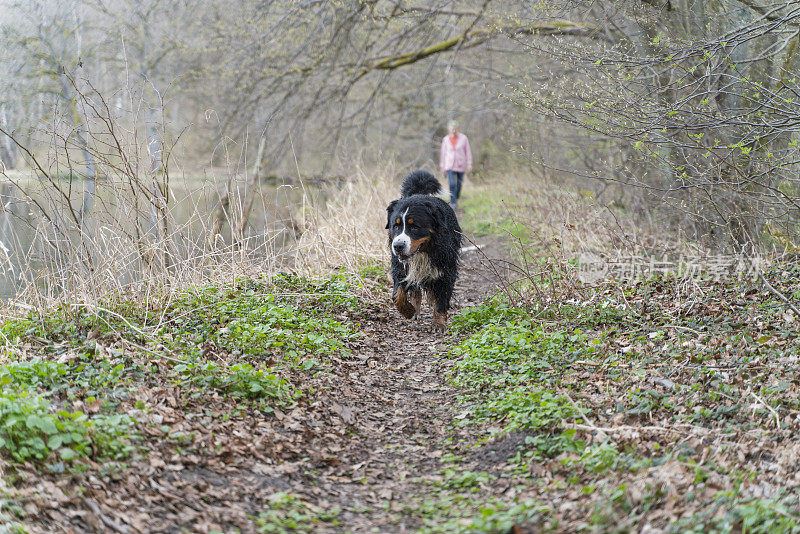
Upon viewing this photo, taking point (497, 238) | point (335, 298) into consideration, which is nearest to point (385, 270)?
point (335, 298)

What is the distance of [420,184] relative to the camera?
25.5ft

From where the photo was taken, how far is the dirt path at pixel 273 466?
3.15 m

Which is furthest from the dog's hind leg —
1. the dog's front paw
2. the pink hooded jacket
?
the pink hooded jacket

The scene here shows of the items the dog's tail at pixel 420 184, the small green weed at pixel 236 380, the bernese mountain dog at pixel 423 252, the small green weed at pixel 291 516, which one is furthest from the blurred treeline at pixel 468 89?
the small green weed at pixel 291 516

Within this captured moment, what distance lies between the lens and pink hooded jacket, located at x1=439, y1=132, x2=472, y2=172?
51.5ft

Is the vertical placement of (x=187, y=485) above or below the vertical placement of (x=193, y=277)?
below

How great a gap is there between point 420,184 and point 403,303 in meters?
1.45

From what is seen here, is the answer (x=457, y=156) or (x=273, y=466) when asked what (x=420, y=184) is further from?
(x=457, y=156)

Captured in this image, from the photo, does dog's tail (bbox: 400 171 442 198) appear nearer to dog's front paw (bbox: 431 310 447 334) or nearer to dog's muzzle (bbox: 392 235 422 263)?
dog's muzzle (bbox: 392 235 422 263)

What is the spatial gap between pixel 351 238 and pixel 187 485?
6.60 metres

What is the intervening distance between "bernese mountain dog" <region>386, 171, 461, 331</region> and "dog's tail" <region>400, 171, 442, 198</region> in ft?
1.90

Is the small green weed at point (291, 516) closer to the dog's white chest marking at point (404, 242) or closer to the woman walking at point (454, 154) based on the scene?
the dog's white chest marking at point (404, 242)

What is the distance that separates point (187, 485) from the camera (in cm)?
349

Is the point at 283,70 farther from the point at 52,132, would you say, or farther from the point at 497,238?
the point at 52,132
